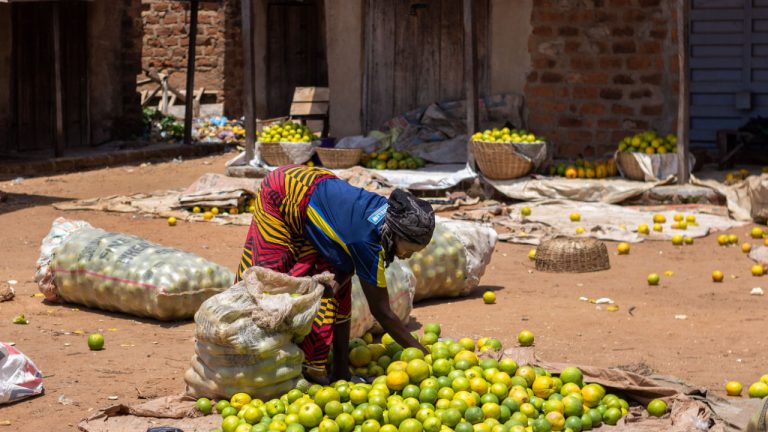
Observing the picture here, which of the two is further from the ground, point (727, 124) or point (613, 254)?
point (727, 124)

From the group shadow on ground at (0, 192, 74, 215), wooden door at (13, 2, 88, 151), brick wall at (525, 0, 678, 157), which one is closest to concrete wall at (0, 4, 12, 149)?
wooden door at (13, 2, 88, 151)

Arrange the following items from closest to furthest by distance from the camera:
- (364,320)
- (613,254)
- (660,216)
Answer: (364,320)
(613,254)
(660,216)

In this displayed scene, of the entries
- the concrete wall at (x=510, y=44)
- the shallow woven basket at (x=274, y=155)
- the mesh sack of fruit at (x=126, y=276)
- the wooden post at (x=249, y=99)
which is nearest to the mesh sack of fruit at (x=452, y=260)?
the mesh sack of fruit at (x=126, y=276)

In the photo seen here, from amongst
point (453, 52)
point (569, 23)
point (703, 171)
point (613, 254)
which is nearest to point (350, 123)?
point (453, 52)

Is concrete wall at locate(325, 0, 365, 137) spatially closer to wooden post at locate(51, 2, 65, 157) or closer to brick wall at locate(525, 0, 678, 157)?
brick wall at locate(525, 0, 678, 157)

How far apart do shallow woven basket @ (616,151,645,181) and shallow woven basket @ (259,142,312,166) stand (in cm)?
392

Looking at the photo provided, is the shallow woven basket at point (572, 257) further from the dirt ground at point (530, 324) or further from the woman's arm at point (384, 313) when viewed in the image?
the woman's arm at point (384, 313)

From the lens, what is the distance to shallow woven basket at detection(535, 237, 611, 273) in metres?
8.91

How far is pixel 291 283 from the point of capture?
16.8 ft

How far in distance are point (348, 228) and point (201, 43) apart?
1812 centimetres

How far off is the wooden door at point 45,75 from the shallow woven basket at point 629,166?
914 cm

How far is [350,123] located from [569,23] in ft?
10.8

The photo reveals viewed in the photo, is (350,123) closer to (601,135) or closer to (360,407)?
(601,135)

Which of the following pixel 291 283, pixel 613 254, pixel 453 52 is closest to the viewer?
pixel 291 283
